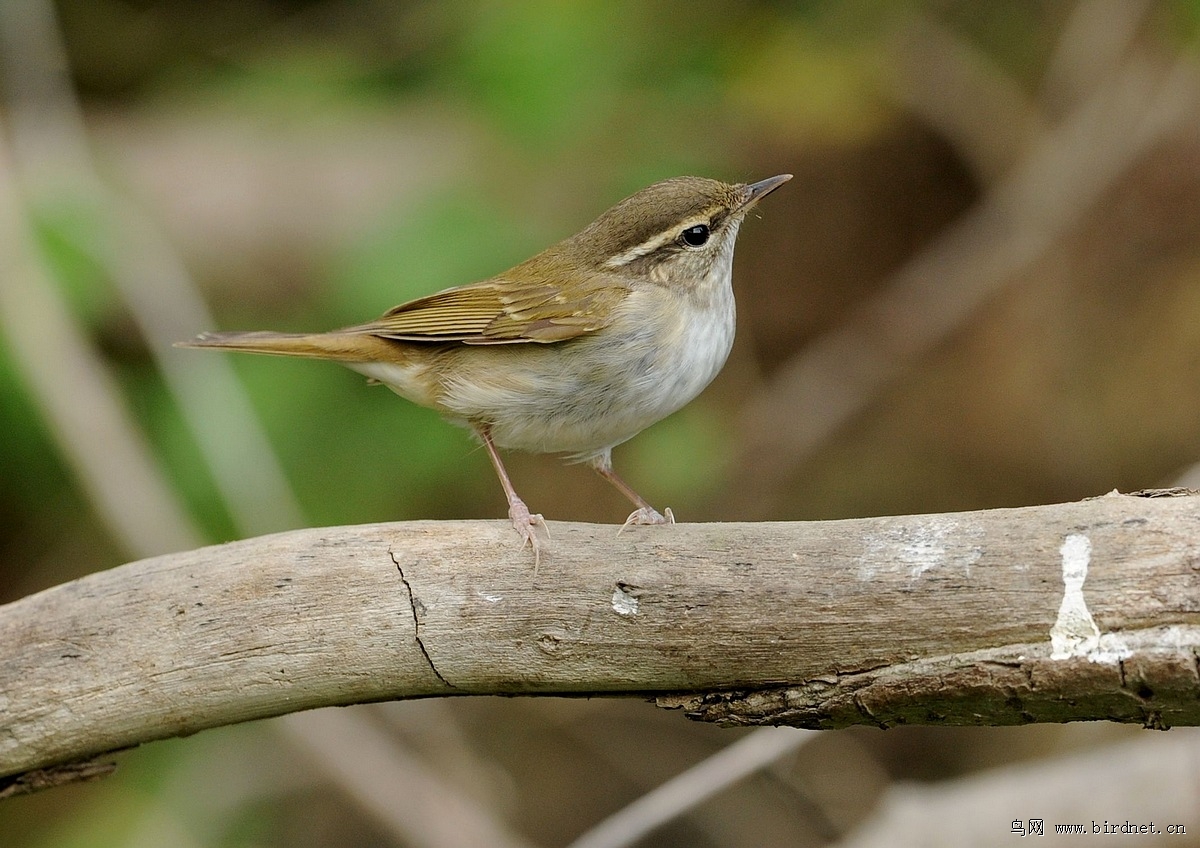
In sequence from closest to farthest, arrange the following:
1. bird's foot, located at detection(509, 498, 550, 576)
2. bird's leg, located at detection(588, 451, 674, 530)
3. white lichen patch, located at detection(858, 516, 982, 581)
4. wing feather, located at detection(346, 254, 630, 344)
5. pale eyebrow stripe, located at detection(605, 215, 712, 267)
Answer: white lichen patch, located at detection(858, 516, 982, 581) < bird's foot, located at detection(509, 498, 550, 576) < bird's leg, located at detection(588, 451, 674, 530) < wing feather, located at detection(346, 254, 630, 344) < pale eyebrow stripe, located at detection(605, 215, 712, 267)

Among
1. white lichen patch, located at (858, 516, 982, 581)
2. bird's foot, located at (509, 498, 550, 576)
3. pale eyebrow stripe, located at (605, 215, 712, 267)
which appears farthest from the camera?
pale eyebrow stripe, located at (605, 215, 712, 267)

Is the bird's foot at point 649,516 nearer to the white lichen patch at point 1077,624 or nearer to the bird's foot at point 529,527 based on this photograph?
the bird's foot at point 529,527

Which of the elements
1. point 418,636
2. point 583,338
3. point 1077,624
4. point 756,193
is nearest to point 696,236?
point 756,193

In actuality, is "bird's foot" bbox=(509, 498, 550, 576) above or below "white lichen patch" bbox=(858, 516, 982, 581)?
below

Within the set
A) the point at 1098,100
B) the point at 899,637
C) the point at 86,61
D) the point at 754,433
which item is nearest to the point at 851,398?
the point at 754,433

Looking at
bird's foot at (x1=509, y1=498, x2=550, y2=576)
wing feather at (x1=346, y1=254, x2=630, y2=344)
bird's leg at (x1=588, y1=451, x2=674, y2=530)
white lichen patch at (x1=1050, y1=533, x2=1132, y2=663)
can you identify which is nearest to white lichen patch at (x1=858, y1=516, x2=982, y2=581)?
white lichen patch at (x1=1050, y1=533, x2=1132, y2=663)

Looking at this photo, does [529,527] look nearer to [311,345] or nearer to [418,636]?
[418,636]

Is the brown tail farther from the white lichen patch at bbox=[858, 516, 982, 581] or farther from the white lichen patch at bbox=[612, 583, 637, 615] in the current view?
the white lichen patch at bbox=[858, 516, 982, 581]

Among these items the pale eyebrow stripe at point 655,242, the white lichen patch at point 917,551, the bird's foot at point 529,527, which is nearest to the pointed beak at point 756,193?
the pale eyebrow stripe at point 655,242
